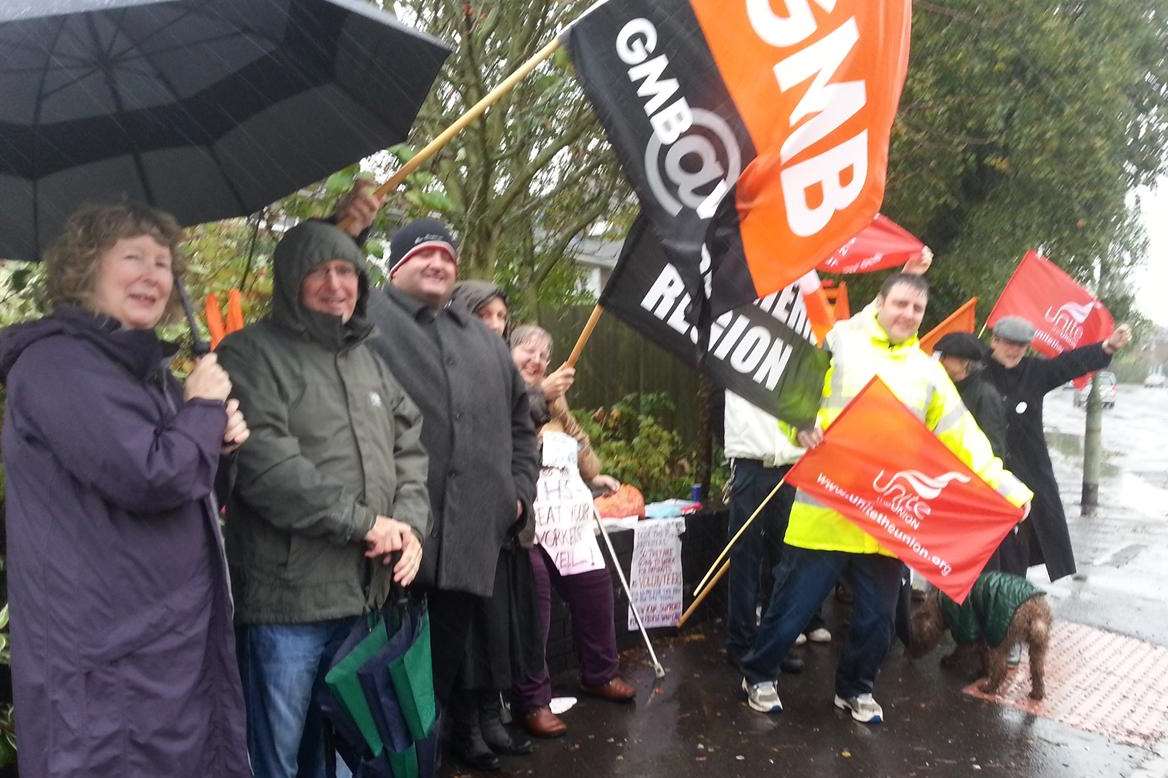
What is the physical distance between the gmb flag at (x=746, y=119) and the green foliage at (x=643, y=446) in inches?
167

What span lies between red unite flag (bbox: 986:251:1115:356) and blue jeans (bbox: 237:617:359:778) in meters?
5.68

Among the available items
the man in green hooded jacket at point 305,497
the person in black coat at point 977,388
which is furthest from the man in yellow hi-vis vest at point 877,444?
the man in green hooded jacket at point 305,497

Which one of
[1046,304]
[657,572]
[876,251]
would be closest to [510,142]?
[876,251]

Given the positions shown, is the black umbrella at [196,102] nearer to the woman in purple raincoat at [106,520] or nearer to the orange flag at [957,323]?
the woman in purple raincoat at [106,520]

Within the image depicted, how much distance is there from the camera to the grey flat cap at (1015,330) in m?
6.27

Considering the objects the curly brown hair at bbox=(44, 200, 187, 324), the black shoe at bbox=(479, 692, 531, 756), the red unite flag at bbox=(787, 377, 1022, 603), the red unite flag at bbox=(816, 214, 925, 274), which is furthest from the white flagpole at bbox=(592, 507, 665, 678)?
the curly brown hair at bbox=(44, 200, 187, 324)

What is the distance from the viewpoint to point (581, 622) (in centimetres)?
478

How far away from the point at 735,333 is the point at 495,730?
6.35 ft

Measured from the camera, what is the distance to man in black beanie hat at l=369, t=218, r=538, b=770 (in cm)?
343

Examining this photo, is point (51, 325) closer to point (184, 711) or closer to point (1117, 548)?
point (184, 711)

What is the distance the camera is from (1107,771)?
435cm

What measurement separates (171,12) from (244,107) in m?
0.46

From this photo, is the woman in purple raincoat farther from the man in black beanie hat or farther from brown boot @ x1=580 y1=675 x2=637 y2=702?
brown boot @ x1=580 y1=675 x2=637 y2=702

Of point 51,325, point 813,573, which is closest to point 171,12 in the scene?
point 51,325
